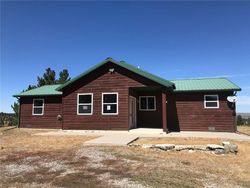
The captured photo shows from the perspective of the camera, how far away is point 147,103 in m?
18.5

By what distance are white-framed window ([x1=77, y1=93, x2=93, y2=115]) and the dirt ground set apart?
22.8 feet

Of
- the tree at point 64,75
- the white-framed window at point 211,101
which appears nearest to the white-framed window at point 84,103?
the white-framed window at point 211,101

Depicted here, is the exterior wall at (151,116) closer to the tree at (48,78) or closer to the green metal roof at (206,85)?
the green metal roof at (206,85)

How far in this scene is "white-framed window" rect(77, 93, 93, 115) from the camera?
16969mm

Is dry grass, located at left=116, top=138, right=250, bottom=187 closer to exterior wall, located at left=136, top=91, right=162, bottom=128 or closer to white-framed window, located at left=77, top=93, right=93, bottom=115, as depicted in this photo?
white-framed window, located at left=77, top=93, right=93, bottom=115

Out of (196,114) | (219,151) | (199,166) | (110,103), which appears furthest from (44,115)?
(199,166)

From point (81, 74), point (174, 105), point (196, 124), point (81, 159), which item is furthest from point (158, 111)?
point (81, 159)

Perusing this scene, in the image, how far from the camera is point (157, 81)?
1524 cm

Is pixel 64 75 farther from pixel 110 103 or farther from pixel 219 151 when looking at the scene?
pixel 219 151

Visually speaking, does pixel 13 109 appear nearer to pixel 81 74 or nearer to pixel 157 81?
pixel 81 74

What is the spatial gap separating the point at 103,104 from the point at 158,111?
4.22 meters

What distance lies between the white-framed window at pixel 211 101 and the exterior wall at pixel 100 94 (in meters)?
4.27

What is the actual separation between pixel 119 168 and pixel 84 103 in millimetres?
10658

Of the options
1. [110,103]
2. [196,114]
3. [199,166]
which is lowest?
[199,166]
